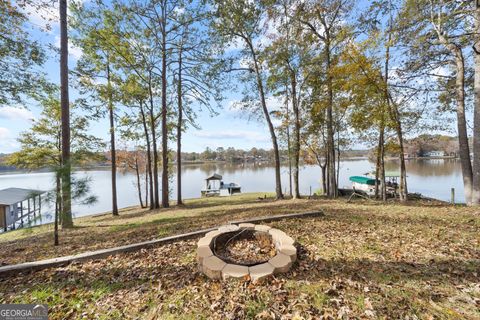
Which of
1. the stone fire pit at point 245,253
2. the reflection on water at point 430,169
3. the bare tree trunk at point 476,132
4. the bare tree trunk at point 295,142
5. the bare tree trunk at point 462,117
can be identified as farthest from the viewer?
the reflection on water at point 430,169

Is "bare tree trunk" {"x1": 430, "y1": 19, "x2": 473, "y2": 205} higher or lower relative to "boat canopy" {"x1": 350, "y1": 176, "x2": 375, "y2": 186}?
higher

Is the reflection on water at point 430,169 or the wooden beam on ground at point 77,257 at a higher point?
the wooden beam on ground at point 77,257

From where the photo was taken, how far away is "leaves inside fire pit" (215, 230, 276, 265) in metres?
2.98

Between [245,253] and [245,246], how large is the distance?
0.26 meters

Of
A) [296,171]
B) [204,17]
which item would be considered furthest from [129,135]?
[296,171]

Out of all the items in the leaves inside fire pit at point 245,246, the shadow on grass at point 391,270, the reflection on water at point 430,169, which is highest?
the shadow on grass at point 391,270

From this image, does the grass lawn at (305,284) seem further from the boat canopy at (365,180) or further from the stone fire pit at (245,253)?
the boat canopy at (365,180)

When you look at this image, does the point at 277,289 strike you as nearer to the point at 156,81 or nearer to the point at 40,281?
the point at 40,281

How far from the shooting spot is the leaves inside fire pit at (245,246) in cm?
298

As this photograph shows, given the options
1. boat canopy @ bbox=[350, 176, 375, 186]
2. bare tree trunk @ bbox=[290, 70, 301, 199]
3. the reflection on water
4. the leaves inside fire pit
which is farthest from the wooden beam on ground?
the reflection on water

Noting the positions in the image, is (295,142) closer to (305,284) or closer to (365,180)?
(305,284)

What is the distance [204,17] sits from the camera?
911 centimetres

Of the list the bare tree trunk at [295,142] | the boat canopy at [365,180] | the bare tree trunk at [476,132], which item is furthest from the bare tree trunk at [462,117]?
the boat canopy at [365,180]

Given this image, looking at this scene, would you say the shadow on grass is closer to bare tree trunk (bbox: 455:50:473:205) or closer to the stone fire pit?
the stone fire pit
